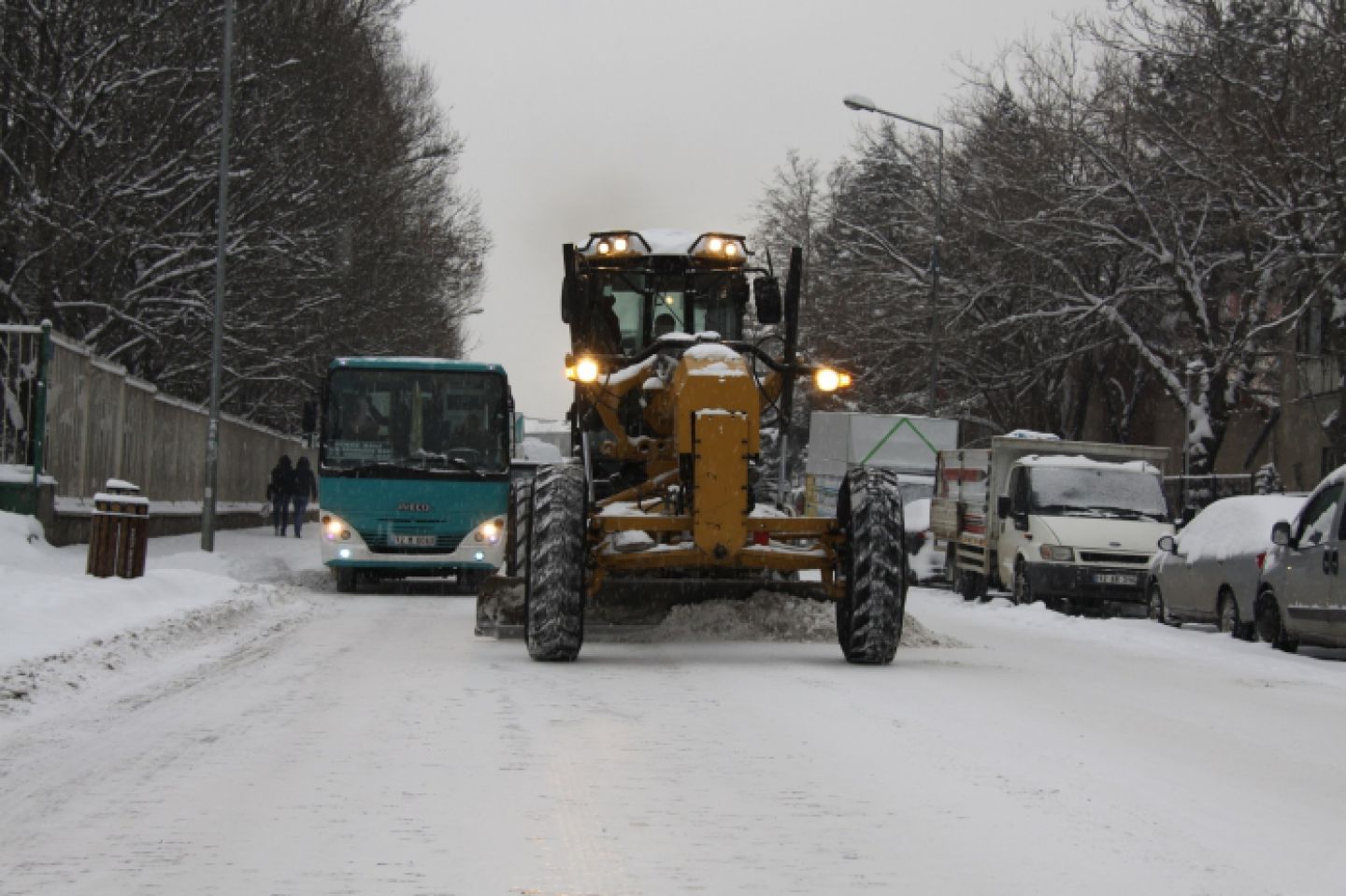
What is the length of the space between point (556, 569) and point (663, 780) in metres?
4.99

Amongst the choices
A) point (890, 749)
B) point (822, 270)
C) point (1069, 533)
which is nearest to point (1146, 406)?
point (822, 270)

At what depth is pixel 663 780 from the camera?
792 centimetres

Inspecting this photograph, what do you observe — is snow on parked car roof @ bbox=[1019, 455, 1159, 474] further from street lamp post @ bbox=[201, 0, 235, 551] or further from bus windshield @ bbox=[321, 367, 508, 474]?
street lamp post @ bbox=[201, 0, 235, 551]

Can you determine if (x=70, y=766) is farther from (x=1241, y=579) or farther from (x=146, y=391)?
(x=146, y=391)

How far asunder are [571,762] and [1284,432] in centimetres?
3761

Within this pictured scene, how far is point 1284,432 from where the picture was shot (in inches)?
1695

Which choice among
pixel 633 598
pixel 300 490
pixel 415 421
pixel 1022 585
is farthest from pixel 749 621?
pixel 300 490

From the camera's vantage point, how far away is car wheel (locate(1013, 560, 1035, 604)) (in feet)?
81.1

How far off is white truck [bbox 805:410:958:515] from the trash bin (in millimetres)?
20725

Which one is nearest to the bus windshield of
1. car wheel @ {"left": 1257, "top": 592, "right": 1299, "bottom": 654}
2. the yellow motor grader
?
the yellow motor grader

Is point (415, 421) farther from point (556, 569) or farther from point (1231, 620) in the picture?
point (556, 569)

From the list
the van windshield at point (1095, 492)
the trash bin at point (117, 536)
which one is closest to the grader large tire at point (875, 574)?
the trash bin at point (117, 536)

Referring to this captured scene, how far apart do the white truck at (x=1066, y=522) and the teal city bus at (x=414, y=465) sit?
6973mm

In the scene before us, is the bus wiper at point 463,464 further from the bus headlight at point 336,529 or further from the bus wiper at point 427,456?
the bus headlight at point 336,529
